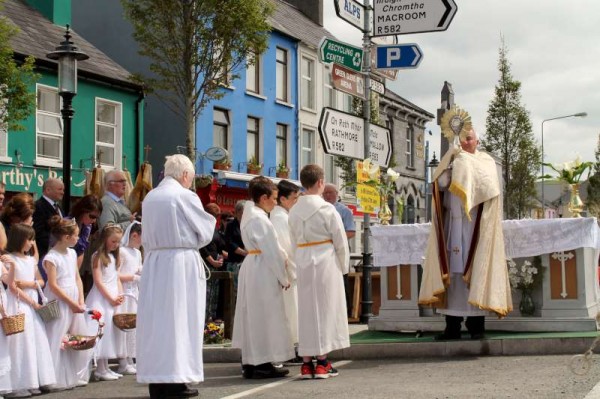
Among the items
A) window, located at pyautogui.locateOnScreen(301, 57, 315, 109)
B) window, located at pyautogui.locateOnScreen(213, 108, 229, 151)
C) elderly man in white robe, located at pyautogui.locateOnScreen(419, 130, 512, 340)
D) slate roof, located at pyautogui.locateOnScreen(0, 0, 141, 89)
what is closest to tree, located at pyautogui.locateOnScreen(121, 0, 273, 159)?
slate roof, located at pyautogui.locateOnScreen(0, 0, 141, 89)

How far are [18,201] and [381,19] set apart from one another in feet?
17.9

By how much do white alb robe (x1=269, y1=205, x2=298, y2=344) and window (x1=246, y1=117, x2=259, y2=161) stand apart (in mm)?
23072

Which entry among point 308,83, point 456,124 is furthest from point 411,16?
point 308,83

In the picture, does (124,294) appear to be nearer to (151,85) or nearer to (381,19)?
(381,19)

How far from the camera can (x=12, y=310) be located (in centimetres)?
835

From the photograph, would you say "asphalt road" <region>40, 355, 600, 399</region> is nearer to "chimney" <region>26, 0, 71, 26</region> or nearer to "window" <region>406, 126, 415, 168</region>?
"chimney" <region>26, 0, 71, 26</region>

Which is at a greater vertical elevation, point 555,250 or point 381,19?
point 381,19

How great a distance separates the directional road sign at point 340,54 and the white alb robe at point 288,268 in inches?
113

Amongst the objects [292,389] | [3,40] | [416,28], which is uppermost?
[3,40]

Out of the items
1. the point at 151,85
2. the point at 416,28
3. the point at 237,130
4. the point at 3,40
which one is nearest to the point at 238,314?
the point at 416,28

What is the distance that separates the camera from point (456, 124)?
1059 centimetres

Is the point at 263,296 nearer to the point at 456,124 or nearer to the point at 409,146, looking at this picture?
the point at 456,124

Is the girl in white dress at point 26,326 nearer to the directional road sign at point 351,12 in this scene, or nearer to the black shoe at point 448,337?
the black shoe at point 448,337

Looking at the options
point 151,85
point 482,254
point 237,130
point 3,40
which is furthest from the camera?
point 237,130
